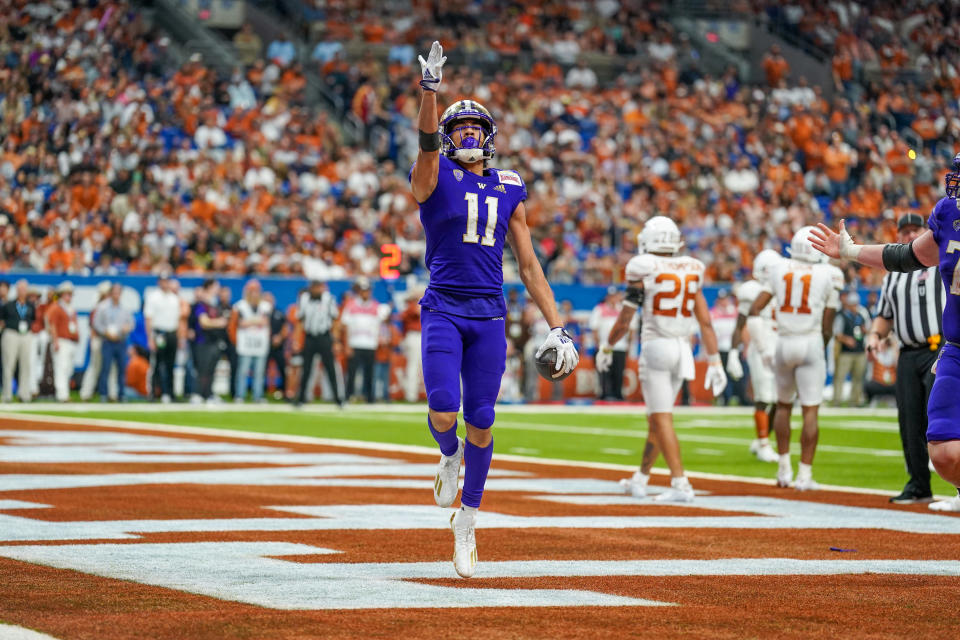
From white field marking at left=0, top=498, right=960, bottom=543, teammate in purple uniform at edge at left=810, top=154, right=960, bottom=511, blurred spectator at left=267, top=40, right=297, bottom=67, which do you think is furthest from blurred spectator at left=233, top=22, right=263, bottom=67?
teammate in purple uniform at edge at left=810, top=154, right=960, bottom=511

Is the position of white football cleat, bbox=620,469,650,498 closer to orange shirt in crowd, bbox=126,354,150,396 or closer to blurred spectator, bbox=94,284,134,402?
blurred spectator, bbox=94,284,134,402

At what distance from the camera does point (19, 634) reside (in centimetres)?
523

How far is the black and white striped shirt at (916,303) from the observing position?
451 inches

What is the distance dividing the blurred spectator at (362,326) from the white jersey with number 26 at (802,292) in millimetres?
12152

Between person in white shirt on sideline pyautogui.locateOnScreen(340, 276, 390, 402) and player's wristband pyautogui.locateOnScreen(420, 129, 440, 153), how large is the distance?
17597mm

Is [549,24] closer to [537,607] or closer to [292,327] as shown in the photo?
[292,327]

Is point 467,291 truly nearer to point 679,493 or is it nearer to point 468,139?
point 468,139

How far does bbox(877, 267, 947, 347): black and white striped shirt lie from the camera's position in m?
11.4

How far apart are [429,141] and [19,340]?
58.3 ft

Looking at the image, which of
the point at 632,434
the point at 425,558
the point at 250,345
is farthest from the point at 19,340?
the point at 425,558

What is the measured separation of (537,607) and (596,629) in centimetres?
54

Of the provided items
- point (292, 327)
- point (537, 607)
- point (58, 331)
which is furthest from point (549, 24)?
point (537, 607)

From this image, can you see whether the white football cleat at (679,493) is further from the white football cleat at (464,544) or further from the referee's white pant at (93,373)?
the referee's white pant at (93,373)

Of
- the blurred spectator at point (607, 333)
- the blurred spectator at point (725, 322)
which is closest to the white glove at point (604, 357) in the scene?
the blurred spectator at point (725, 322)
